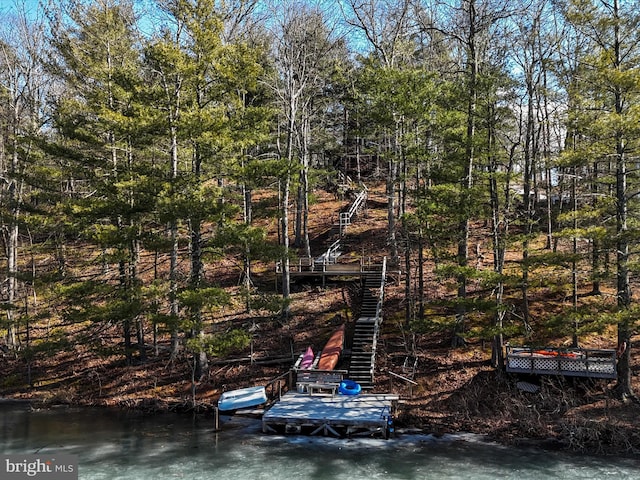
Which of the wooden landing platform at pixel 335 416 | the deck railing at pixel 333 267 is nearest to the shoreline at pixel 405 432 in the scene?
the wooden landing platform at pixel 335 416

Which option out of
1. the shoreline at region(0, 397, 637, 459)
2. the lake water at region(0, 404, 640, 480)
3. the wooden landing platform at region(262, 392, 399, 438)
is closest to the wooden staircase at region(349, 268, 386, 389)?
the wooden landing platform at region(262, 392, 399, 438)

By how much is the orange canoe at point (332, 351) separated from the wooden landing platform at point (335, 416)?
1600 millimetres

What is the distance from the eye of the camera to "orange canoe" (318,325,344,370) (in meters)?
17.5

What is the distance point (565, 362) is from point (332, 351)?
7.67 metres

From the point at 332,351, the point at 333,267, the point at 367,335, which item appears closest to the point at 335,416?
the point at 332,351

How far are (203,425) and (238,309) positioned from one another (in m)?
8.02

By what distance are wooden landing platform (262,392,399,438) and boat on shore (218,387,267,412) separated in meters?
0.67

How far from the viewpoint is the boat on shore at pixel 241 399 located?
52.0 ft

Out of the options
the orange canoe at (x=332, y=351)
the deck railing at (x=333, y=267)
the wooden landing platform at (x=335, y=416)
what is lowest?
the wooden landing platform at (x=335, y=416)

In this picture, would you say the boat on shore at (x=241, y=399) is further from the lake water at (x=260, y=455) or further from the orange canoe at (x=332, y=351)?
the orange canoe at (x=332, y=351)

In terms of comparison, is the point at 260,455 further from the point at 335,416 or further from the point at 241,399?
the point at 241,399

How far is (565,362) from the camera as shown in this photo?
15.9 metres

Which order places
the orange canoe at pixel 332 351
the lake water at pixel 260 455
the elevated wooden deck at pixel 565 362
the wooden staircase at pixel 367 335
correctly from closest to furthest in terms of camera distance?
1. the lake water at pixel 260 455
2. the elevated wooden deck at pixel 565 362
3. the wooden staircase at pixel 367 335
4. the orange canoe at pixel 332 351

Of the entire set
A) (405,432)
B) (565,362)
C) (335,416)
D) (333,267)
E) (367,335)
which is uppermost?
(333,267)
